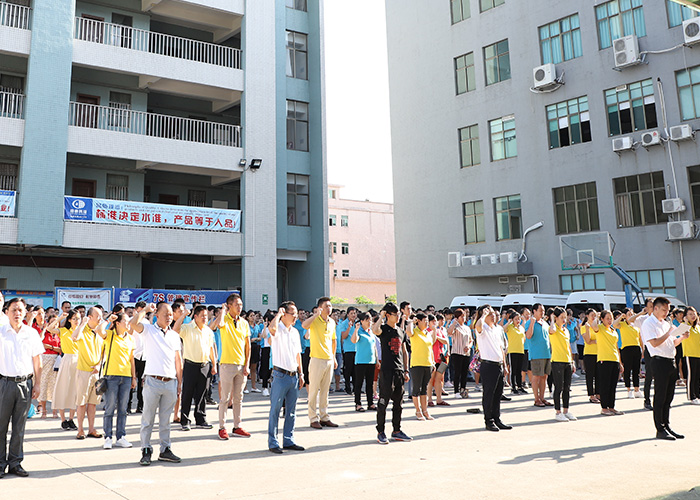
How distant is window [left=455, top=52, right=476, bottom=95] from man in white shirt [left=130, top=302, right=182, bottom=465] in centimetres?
2720

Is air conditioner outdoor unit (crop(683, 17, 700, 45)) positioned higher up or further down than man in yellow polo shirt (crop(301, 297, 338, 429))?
higher up

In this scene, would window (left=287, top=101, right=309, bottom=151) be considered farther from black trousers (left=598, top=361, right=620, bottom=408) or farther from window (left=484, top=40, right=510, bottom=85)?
black trousers (left=598, top=361, right=620, bottom=408)

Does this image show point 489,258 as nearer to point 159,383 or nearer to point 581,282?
point 581,282

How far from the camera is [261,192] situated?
25.3 meters

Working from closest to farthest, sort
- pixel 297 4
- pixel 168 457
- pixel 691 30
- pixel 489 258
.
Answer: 1. pixel 168 457
2. pixel 691 30
3. pixel 297 4
4. pixel 489 258

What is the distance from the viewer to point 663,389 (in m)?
8.84

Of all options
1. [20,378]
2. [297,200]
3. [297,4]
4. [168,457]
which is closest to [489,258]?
[297,200]

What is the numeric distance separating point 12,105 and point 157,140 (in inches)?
202

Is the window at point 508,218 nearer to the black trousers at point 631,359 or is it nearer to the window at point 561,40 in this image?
the window at point 561,40

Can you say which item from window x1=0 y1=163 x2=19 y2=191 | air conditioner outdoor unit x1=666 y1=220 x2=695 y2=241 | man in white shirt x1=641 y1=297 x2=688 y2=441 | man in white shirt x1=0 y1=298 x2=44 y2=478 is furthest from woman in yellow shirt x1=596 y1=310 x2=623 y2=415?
window x1=0 y1=163 x2=19 y2=191

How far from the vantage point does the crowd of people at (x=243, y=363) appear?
7461 mm

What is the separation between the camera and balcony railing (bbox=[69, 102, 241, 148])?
2331 cm

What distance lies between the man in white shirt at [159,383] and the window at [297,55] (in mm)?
22445

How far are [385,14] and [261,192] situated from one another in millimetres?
17691
